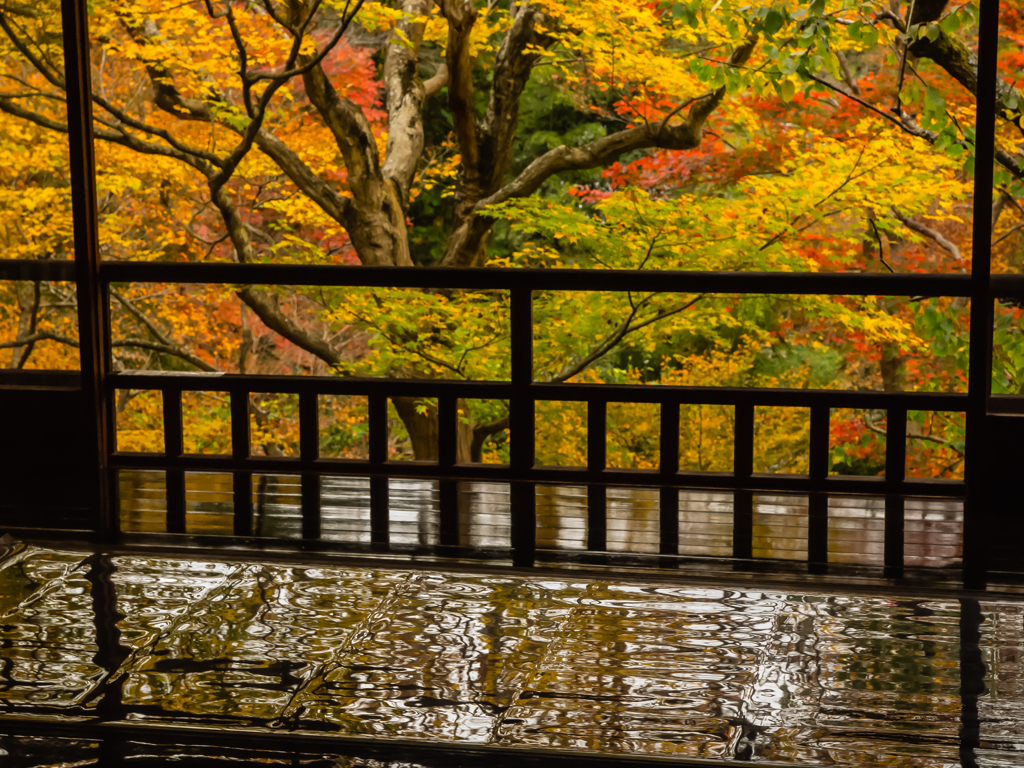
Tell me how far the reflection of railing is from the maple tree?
9.43 ft

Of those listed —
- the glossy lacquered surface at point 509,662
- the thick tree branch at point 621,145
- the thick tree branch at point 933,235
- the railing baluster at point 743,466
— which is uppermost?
the thick tree branch at point 621,145

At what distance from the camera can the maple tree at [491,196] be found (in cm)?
643

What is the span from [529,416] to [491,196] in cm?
398

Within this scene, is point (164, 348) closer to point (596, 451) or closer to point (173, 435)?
point (173, 435)

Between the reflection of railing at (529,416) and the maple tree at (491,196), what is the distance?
2.87m

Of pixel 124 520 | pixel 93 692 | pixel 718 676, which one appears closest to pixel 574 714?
pixel 718 676

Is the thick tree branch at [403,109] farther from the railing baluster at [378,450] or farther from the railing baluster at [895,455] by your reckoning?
the railing baluster at [895,455]

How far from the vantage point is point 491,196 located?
7.13m

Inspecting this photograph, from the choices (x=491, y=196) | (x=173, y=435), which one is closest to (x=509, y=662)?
(x=173, y=435)

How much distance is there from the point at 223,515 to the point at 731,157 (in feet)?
16.1

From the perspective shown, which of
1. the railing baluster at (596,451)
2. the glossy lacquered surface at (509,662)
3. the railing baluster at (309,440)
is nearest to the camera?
the glossy lacquered surface at (509,662)

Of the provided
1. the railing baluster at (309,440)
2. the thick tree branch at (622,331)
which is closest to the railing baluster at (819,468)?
the railing baluster at (309,440)

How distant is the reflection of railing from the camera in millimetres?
3168

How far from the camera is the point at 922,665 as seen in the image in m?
2.25
